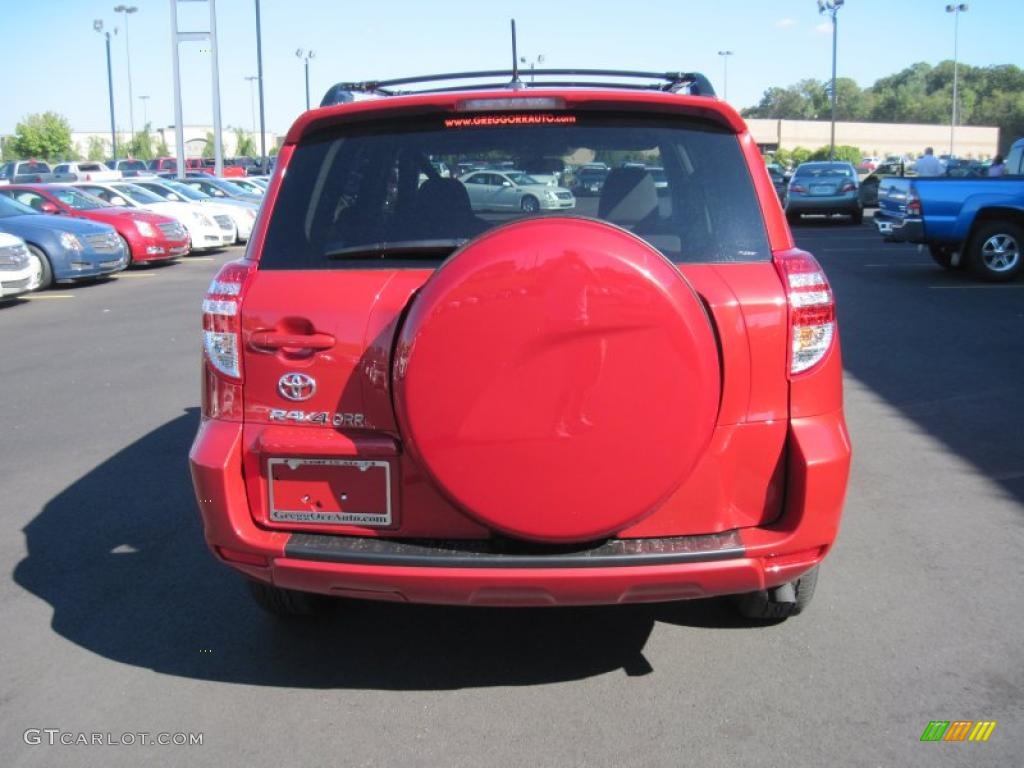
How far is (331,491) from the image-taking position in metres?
3.20

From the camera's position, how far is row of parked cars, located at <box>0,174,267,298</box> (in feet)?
51.4

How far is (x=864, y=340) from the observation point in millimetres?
10469

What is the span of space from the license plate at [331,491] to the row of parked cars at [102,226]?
7844 mm

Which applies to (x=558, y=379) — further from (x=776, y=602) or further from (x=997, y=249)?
(x=997, y=249)

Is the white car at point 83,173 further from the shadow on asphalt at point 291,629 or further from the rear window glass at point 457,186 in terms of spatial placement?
the rear window glass at point 457,186

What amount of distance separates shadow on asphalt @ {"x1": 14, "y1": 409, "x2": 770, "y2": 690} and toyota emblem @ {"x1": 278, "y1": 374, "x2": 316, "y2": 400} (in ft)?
3.51

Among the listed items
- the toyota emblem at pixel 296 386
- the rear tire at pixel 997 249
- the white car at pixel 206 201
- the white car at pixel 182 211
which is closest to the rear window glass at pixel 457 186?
the toyota emblem at pixel 296 386

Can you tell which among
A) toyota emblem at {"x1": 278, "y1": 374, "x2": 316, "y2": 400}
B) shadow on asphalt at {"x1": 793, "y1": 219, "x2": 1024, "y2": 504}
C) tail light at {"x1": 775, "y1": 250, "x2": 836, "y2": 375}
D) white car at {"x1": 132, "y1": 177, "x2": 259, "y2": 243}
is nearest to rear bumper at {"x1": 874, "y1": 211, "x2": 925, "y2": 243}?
shadow on asphalt at {"x1": 793, "y1": 219, "x2": 1024, "y2": 504}

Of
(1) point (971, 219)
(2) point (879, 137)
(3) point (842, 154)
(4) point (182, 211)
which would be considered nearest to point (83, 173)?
(4) point (182, 211)

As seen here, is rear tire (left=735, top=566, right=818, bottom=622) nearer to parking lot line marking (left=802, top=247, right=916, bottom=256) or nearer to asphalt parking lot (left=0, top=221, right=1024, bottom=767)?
asphalt parking lot (left=0, top=221, right=1024, bottom=767)

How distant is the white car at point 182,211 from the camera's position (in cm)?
2205

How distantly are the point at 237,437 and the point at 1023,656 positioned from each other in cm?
282

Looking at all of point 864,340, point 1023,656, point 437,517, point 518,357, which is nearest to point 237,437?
point 437,517

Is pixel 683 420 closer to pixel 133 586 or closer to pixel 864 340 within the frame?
pixel 133 586
